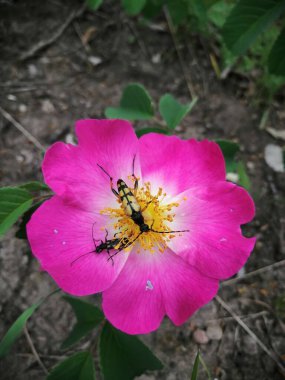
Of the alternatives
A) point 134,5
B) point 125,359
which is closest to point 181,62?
point 134,5

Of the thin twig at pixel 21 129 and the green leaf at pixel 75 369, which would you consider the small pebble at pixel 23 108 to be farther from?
the green leaf at pixel 75 369

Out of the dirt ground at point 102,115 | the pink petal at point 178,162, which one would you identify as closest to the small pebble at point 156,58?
the dirt ground at point 102,115

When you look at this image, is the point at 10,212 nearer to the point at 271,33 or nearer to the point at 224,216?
the point at 224,216

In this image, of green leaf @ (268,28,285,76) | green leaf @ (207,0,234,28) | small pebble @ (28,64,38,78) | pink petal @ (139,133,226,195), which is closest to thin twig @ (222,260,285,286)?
pink petal @ (139,133,226,195)

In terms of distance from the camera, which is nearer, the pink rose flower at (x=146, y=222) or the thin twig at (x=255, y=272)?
the pink rose flower at (x=146, y=222)

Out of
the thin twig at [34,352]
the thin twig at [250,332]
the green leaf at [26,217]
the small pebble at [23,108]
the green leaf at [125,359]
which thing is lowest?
the thin twig at [250,332]
